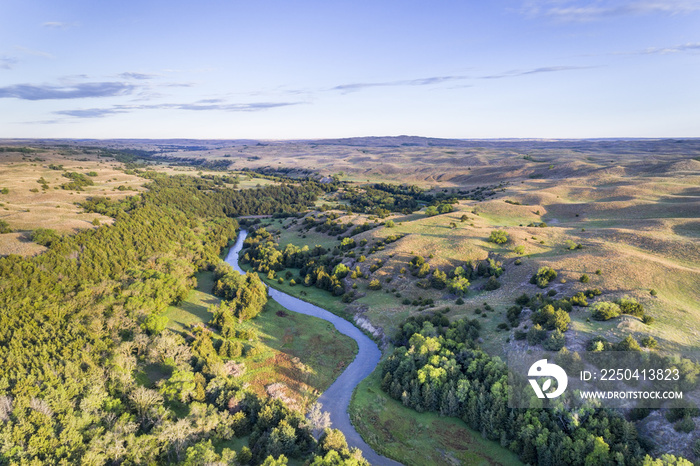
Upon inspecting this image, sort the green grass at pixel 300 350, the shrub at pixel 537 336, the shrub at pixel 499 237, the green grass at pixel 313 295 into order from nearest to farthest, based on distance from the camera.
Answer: the shrub at pixel 537 336 < the green grass at pixel 300 350 < the green grass at pixel 313 295 < the shrub at pixel 499 237

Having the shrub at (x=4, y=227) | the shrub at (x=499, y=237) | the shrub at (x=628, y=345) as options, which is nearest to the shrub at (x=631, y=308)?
the shrub at (x=628, y=345)

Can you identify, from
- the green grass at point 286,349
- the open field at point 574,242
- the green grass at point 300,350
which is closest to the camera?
the green grass at point 286,349

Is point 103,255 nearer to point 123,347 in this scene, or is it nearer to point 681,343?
point 123,347

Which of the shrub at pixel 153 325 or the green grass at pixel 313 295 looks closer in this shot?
the shrub at pixel 153 325

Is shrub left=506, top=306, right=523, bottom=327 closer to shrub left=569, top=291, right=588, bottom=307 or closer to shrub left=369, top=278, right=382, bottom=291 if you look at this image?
shrub left=569, top=291, right=588, bottom=307

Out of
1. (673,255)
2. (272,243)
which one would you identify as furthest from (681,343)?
(272,243)

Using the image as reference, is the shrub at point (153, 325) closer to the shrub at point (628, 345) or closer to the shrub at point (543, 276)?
the shrub at point (628, 345)

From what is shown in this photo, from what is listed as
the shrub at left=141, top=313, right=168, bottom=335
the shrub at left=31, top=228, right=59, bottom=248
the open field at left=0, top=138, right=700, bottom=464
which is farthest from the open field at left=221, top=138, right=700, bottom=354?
the shrub at left=31, top=228, right=59, bottom=248
